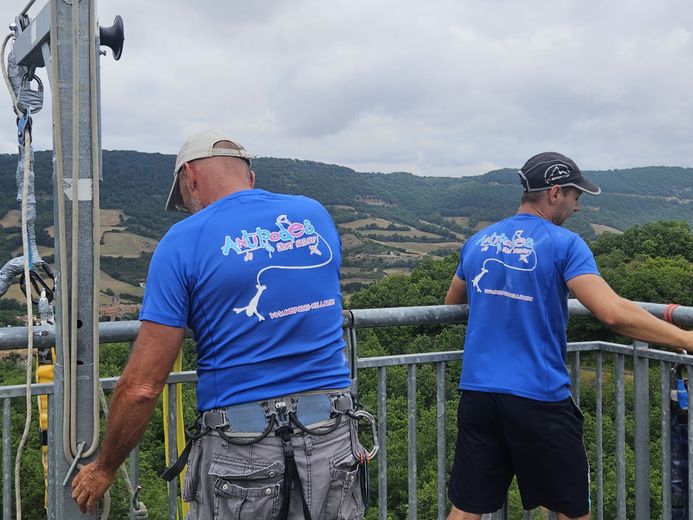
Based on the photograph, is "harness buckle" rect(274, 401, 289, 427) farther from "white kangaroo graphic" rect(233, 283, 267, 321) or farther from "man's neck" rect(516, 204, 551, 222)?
"man's neck" rect(516, 204, 551, 222)

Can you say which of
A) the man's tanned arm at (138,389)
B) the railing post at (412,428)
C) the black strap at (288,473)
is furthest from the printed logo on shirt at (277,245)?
the railing post at (412,428)

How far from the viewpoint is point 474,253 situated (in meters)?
3.32

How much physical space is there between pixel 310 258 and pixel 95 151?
0.74 m

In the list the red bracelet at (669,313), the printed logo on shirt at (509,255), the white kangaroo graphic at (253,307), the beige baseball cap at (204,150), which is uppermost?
the beige baseball cap at (204,150)

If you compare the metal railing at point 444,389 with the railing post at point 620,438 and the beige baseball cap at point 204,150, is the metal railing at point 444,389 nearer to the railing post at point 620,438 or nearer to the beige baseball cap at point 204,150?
the railing post at point 620,438

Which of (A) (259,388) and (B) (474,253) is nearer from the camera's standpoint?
(A) (259,388)

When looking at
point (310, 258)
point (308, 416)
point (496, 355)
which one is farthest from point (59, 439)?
point (496, 355)

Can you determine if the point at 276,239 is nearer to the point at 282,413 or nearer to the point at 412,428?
the point at 282,413

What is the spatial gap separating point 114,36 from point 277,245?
821 mm

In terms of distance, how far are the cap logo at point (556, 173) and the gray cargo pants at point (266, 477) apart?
1.60 meters

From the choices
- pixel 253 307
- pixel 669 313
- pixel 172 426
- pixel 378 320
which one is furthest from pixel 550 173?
pixel 172 426

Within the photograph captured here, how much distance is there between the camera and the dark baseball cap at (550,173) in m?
3.31

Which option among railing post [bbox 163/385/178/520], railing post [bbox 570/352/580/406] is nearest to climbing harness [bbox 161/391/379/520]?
railing post [bbox 163/385/178/520]

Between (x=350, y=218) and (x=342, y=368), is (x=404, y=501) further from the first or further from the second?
(x=350, y=218)
